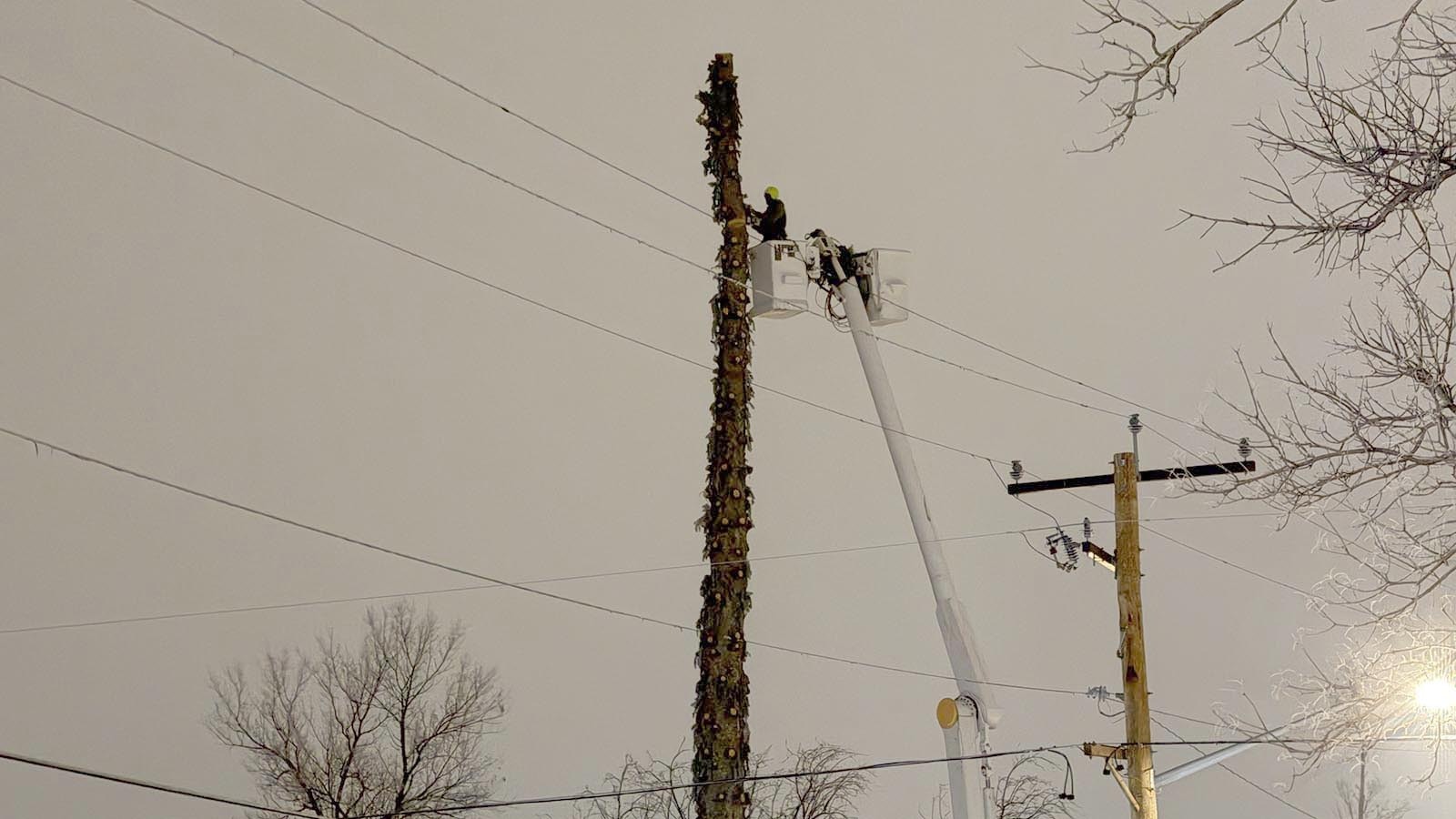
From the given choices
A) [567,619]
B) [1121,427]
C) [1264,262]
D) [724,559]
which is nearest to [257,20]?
[567,619]

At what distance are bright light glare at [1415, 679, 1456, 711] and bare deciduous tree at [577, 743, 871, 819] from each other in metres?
10.4

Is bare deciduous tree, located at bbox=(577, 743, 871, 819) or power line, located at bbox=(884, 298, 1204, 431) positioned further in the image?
power line, located at bbox=(884, 298, 1204, 431)

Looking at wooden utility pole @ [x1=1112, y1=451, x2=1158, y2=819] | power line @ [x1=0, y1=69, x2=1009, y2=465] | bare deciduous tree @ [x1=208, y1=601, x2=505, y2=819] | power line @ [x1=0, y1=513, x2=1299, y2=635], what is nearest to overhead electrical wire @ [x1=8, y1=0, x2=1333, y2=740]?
power line @ [x1=0, y1=69, x2=1009, y2=465]

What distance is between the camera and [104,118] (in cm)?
1305

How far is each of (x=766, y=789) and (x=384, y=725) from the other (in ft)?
13.7

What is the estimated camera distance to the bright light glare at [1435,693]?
4.86 meters

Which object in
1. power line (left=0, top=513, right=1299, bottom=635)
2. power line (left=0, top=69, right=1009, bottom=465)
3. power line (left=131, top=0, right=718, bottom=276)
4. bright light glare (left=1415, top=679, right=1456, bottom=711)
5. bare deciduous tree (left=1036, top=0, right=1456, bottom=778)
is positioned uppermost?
power line (left=131, top=0, right=718, bottom=276)

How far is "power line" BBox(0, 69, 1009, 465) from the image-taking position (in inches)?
509

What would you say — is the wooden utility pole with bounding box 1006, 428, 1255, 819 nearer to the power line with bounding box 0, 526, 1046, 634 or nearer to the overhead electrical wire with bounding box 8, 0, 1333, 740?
the overhead electrical wire with bounding box 8, 0, 1333, 740

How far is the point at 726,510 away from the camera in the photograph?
9562mm

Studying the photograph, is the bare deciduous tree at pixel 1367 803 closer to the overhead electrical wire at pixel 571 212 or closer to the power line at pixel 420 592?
the overhead electrical wire at pixel 571 212

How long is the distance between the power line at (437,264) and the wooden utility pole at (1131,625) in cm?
300

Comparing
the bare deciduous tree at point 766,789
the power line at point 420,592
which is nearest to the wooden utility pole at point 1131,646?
the power line at point 420,592

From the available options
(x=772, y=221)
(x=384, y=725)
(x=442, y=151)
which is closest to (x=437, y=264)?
(x=442, y=151)
